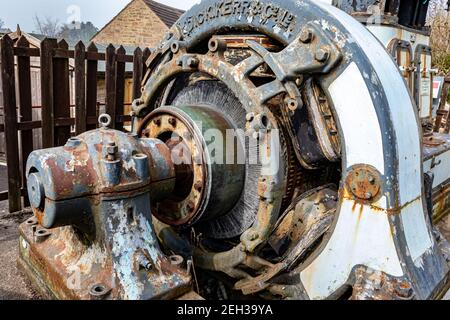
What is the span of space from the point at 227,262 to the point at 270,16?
1.31 meters

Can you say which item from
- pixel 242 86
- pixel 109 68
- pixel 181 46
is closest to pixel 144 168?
pixel 242 86

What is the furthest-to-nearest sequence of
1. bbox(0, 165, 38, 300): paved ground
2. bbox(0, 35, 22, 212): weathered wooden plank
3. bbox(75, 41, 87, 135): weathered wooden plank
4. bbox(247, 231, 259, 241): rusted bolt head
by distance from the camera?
1. bbox(75, 41, 87, 135): weathered wooden plank
2. bbox(0, 35, 22, 212): weathered wooden plank
3. bbox(0, 165, 38, 300): paved ground
4. bbox(247, 231, 259, 241): rusted bolt head

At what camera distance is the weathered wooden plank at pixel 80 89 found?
4.56 metres

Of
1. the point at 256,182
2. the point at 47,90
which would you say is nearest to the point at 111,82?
the point at 47,90

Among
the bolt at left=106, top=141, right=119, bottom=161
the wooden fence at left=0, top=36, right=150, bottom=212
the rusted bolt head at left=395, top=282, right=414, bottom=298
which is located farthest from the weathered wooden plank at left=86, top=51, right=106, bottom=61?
the rusted bolt head at left=395, top=282, right=414, bottom=298

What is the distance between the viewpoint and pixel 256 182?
7.13 ft

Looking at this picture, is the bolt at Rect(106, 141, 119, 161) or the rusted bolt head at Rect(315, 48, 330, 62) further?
the rusted bolt head at Rect(315, 48, 330, 62)

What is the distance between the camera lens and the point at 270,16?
220cm

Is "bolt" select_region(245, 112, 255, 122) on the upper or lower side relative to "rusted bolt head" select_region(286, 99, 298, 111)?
lower

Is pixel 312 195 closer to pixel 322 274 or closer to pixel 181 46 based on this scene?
pixel 322 274

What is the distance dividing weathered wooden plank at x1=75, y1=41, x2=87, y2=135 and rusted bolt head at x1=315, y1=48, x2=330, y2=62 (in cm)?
331

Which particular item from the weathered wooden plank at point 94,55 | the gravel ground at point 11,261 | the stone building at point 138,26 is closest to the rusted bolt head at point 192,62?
the gravel ground at point 11,261

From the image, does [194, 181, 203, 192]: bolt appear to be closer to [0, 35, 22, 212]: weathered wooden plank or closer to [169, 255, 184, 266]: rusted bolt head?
[169, 255, 184, 266]: rusted bolt head

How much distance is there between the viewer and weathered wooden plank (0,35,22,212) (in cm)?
382
